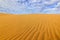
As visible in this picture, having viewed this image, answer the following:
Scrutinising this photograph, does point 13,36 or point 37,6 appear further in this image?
point 37,6

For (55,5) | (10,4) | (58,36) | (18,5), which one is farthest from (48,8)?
(58,36)

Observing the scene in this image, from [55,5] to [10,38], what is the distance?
163 centimetres

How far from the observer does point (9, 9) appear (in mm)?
2133

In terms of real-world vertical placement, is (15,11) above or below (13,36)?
above

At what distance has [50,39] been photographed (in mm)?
695

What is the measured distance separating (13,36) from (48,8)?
59.3 inches

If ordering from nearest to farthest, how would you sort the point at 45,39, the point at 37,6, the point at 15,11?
the point at 45,39 → the point at 15,11 → the point at 37,6

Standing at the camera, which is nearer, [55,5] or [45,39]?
[45,39]

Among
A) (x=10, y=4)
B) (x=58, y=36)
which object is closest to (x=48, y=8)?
(x=10, y=4)

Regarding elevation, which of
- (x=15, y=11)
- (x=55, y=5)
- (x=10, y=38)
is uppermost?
(x=55, y=5)

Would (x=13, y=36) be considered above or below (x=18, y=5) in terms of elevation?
below

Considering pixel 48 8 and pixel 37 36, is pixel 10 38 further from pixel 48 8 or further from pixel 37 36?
pixel 48 8

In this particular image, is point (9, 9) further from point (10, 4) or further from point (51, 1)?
point (51, 1)

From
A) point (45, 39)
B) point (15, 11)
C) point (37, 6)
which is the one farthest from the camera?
point (37, 6)
